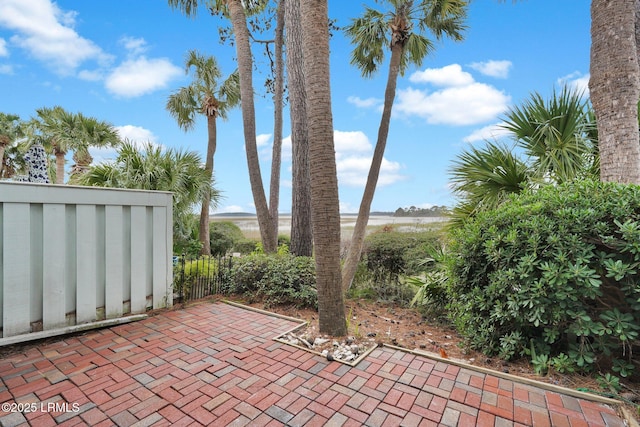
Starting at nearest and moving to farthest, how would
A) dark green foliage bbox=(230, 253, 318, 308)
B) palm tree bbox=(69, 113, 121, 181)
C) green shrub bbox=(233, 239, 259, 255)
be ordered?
1. dark green foliage bbox=(230, 253, 318, 308)
2. palm tree bbox=(69, 113, 121, 181)
3. green shrub bbox=(233, 239, 259, 255)

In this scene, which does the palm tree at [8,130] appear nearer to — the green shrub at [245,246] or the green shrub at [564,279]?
the green shrub at [245,246]

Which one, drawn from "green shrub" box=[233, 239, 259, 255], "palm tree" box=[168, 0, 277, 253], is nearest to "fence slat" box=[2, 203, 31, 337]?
"palm tree" box=[168, 0, 277, 253]

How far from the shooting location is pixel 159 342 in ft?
9.07

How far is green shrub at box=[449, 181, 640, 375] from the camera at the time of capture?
210cm

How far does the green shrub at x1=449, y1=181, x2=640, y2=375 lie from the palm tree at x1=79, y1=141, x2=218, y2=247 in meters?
5.38

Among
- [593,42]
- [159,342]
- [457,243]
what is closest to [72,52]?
[159,342]

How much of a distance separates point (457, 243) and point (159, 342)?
121 inches

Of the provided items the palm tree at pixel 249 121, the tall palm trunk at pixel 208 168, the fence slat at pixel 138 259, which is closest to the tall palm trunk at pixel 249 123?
the palm tree at pixel 249 121

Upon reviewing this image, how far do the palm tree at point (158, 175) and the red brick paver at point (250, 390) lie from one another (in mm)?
3720

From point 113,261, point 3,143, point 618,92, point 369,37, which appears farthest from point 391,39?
point 3,143

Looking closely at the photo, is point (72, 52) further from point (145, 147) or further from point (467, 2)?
point (467, 2)

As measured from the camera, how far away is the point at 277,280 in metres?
4.10

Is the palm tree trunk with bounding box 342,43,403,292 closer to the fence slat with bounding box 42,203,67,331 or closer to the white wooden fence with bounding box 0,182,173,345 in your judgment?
the white wooden fence with bounding box 0,182,173,345

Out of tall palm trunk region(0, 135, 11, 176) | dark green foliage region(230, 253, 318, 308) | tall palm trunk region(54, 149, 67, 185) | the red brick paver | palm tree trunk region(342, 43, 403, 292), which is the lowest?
the red brick paver
